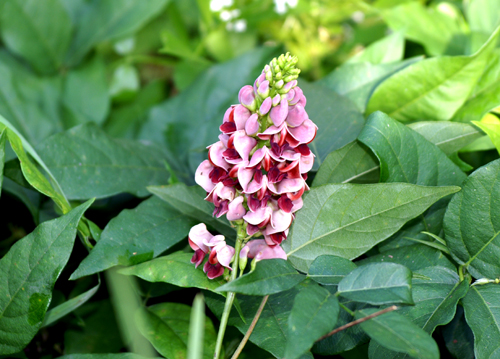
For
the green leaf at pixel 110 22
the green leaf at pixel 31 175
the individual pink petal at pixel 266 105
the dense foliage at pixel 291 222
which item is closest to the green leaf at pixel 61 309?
the dense foliage at pixel 291 222

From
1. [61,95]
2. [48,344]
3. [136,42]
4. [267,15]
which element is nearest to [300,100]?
[48,344]

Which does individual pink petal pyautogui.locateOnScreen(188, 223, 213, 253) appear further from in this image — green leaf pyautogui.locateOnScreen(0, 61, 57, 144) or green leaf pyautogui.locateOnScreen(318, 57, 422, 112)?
green leaf pyautogui.locateOnScreen(0, 61, 57, 144)

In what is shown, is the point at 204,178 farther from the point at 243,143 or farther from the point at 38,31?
the point at 38,31

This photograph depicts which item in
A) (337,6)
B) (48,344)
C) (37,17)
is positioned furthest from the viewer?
(337,6)

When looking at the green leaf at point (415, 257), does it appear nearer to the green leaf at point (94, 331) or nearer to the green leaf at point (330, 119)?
the green leaf at point (330, 119)

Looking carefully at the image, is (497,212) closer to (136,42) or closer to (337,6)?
(337,6)

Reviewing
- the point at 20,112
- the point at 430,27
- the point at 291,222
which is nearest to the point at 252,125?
the point at 291,222

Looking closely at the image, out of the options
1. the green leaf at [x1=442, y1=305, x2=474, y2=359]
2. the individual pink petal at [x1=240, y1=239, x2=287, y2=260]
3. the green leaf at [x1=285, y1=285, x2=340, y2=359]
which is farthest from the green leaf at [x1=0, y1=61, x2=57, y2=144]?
the green leaf at [x1=442, y1=305, x2=474, y2=359]
